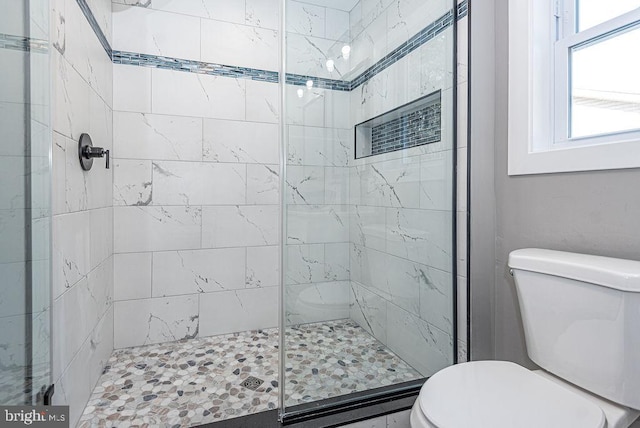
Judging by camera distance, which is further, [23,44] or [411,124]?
[411,124]

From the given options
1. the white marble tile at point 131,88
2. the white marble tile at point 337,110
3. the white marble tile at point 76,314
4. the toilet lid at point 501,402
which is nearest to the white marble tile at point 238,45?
the white marble tile at point 131,88

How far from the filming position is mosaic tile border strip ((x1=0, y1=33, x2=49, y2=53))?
87 cm

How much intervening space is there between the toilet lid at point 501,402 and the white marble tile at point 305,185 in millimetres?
787

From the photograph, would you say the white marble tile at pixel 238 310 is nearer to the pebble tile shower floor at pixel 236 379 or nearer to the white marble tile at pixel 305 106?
the pebble tile shower floor at pixel 236 379

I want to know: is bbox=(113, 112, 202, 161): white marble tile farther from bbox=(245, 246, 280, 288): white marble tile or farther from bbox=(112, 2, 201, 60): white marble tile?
bbox=(245, 246, 280, 288): white marble tile

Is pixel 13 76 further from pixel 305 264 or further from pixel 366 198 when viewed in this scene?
pixel 366 198

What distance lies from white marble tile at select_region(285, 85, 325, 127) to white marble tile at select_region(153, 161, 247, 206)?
1.11 metres

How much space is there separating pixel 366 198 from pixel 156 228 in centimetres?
146

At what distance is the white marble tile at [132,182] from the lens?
212 centimetres

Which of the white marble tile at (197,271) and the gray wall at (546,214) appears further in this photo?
the white marble tile at (197,271)

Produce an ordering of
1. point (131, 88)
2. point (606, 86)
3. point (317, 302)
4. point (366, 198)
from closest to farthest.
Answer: point (606, 86) → point (317, 302) → point (366, 198) → point (131, 88)

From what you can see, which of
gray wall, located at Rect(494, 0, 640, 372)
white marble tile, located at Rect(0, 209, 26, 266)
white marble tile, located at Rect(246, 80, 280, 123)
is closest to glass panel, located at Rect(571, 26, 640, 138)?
gray wall, located at Rect(494, 0, 640, 372)

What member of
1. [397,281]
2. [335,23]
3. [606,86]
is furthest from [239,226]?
[606,86]

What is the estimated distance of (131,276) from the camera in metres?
2.16
